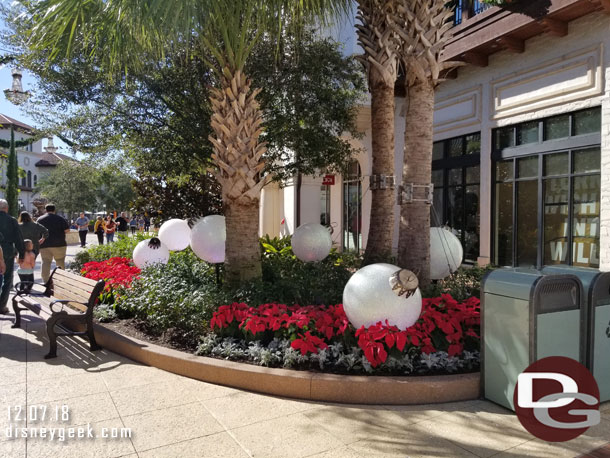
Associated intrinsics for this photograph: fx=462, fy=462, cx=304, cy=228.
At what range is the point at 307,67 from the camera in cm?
949

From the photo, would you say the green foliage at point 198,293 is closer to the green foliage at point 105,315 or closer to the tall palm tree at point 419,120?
the green foliage at point 105,315

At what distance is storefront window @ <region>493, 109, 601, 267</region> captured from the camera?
897 cm

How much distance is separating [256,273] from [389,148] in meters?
3.15

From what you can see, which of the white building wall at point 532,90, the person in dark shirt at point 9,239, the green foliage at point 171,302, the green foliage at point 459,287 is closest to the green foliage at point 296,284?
the green foliage at point 171,302

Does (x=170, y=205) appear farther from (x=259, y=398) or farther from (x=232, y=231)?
(x=259, y=398)

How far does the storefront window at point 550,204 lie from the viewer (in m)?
8.97

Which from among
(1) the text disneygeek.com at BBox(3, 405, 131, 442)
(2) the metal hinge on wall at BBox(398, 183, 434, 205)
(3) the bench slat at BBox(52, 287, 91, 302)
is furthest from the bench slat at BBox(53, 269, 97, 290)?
(2) the metal hinge on wall at BBox(398, 183, 434, 205)

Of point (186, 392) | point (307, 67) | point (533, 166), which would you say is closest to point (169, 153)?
point (307, 67)

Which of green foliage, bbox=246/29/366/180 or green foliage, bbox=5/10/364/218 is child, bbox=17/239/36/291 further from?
green foliage, bbox=246/29/366/180

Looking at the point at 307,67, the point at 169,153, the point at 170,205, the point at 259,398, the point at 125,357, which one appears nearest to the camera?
the point at 259,398

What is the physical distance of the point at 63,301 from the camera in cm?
549

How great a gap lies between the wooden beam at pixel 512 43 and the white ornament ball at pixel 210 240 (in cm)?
740

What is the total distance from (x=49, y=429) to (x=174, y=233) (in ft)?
17.1

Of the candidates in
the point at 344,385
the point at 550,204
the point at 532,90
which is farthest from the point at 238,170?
the point at 532,90
